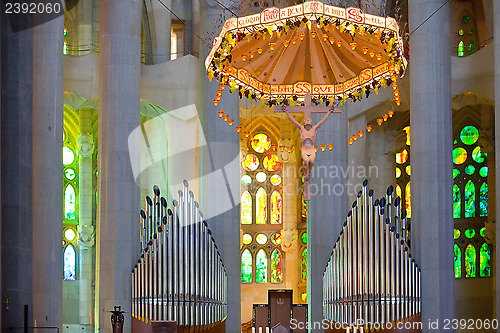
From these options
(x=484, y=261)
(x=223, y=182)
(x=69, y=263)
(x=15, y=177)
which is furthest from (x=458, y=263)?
(x=15, y=177)

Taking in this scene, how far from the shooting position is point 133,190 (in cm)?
2386

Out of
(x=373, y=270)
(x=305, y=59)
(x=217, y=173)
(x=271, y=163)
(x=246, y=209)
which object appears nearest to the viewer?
(x=305, y=59)

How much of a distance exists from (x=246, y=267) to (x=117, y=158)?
10.7 metres

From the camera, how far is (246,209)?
33.6 metres

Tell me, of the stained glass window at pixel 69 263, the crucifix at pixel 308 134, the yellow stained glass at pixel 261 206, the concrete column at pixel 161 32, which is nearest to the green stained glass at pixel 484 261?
the yellow stained glass at pixel 261 206

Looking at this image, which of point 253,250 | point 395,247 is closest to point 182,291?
point 395,247

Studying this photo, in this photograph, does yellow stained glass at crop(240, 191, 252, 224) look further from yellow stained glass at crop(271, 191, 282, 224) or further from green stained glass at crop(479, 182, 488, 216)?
green stained glass at crop(479, 182, 488, 216)

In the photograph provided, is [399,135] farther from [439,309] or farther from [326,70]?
[326,70]

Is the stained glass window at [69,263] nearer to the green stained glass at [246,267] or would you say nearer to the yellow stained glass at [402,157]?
the green stained glass at [246,267]

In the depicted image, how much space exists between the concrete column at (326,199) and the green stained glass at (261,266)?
274 inches

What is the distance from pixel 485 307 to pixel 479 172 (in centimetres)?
433

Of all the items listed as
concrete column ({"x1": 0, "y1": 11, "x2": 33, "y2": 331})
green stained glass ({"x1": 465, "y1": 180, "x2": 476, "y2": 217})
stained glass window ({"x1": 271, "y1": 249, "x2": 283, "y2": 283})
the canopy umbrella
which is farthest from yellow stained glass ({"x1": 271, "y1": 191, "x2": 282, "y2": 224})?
concrete column ({"x1": 0, "y1": 11, "x2": 33, "y2": 331})

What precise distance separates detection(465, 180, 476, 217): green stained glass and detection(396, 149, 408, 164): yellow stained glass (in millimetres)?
2333

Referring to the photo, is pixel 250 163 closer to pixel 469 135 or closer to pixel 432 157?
pixel 469 135
